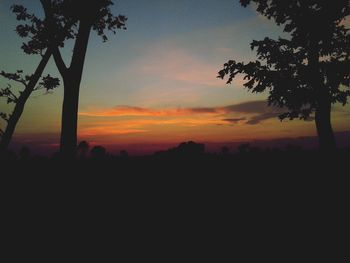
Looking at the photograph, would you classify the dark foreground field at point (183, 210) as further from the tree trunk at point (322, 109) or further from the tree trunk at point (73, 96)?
the tree trunk at point (322, 109)

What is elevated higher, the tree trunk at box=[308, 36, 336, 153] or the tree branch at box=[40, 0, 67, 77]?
the tree branch at box=[40, 0, 67, 77]

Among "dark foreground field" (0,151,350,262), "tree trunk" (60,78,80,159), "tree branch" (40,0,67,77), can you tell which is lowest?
"dark foreground field" (0,151,350,262)

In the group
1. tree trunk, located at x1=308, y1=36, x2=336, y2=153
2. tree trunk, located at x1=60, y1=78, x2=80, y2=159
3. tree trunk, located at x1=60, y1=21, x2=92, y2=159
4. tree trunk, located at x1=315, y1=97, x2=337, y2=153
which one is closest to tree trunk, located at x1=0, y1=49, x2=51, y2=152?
tree trunk, located at x1=60, y1=21, x2=92, y2=159

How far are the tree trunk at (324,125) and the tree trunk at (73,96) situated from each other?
1160cm

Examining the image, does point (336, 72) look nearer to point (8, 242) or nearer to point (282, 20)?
point (282, 20)

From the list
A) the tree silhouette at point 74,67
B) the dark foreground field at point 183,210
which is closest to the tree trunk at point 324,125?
the dark foreground field at point 183,210

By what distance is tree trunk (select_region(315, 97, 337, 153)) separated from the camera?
16.5 m

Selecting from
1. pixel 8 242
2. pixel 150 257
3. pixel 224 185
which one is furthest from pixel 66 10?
pixel 150 257

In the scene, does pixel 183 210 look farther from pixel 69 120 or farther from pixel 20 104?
pixel 20 104

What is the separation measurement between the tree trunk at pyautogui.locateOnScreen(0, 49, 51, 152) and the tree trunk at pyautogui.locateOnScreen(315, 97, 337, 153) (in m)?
13.1

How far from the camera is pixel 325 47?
16.8m

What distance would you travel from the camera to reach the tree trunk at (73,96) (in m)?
11.4

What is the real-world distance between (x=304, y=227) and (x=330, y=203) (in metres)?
1.44

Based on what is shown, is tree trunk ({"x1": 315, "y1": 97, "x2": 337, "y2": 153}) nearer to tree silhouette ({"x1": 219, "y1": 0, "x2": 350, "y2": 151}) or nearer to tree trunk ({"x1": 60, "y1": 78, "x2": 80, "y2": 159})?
tree silhouette ({"x1": 219, "y1": 0, "x2": 350, "y2": 151})
